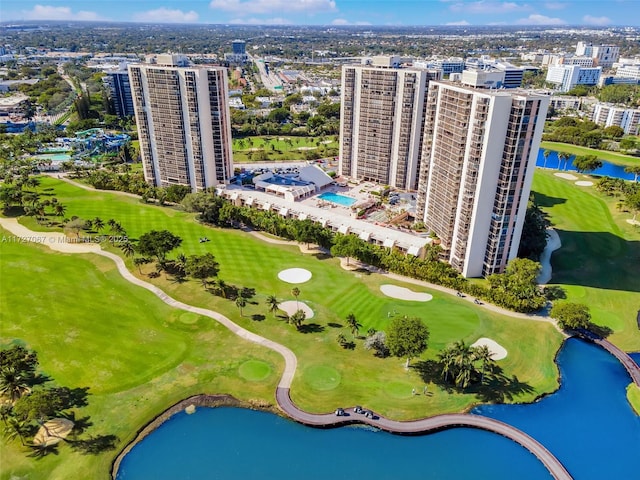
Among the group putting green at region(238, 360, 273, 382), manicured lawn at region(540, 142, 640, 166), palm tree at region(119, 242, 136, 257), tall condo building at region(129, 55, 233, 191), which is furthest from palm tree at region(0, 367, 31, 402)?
manicured lawn at region(540, 142, 640, 166)

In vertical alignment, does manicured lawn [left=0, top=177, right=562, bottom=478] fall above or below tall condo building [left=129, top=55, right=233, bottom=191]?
below

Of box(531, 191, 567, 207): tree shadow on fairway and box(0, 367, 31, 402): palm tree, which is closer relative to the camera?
box(0, 367, 31, 402): palm tree

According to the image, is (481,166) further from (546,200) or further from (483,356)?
(546,200)

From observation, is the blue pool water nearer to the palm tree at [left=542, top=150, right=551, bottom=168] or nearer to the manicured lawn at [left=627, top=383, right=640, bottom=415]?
the manicured lawn at [left=627, top=383, right=640, bottom=415]

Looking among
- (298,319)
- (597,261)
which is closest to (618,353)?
(597,261)

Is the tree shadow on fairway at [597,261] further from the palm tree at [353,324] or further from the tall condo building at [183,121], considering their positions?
the tall condo building at [183,121]

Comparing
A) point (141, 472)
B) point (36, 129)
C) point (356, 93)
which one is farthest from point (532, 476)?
point (36, 129)
